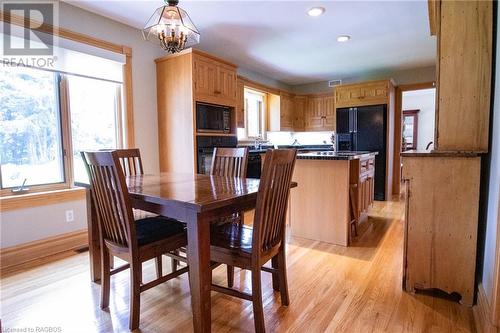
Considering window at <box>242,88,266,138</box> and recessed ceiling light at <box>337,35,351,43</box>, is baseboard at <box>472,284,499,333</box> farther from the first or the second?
window at <box>242,88,266,138</box>

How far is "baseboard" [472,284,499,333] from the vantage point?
1412mm

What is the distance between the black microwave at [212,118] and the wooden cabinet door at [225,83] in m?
0.15

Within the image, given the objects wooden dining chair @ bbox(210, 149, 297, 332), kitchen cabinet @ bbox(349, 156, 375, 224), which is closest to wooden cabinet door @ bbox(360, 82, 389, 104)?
kitchen cabinet @ bbox(349, 156, 375, 224)

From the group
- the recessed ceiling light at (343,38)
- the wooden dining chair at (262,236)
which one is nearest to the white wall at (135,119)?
the wooden dining chair at (262,236)

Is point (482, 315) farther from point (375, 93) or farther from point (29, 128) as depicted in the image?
point (375, 93)

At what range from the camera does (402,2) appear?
2.64 m

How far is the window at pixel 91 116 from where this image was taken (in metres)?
2.94

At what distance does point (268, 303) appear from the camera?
184 centimetres

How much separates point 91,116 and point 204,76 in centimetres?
135

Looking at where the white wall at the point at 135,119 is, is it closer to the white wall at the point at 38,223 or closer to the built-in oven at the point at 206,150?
the white wall at the point at 38,223

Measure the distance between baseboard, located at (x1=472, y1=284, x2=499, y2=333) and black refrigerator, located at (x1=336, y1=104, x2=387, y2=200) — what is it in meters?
3.41

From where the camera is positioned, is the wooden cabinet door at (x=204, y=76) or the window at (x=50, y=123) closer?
the window at (x=50, y=123)

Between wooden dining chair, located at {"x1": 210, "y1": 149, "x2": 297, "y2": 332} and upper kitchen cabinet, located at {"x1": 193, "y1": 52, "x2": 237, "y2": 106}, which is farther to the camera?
upper kitchen cabinet, located at {"x1": 193, "y1": 52, "x2": 237, "y2": 106}

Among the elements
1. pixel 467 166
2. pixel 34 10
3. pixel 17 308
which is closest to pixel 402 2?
pixel 467 166
